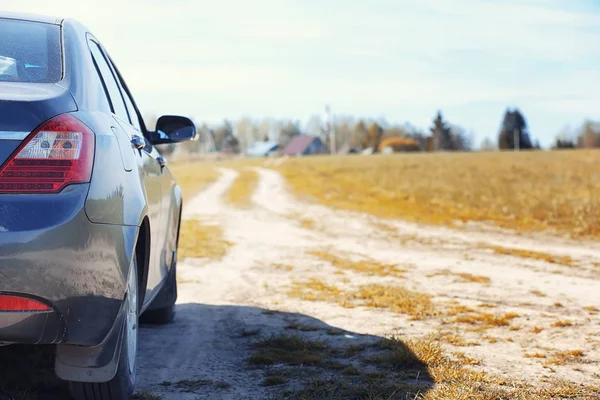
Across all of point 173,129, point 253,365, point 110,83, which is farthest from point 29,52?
point 253,365

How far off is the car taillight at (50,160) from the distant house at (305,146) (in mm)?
134144

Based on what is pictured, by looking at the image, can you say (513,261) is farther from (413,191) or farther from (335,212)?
(413,191)

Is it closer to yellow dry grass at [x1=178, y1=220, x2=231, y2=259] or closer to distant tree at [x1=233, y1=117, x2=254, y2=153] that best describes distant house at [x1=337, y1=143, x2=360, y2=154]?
distant tree at [x1=233, y1=117, x2=254, y2=153]

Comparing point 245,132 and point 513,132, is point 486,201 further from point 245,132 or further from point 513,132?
point 245,132

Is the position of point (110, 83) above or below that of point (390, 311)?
above

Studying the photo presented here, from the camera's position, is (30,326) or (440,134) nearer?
(30,326)

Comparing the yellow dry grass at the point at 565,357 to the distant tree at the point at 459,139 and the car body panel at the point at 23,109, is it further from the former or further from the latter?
the distant tree at the point at 459,139

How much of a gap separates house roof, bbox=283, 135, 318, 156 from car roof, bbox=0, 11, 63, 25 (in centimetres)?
13352

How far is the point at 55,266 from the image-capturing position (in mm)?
2457

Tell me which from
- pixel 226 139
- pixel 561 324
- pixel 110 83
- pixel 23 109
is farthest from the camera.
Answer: pixel 226 139

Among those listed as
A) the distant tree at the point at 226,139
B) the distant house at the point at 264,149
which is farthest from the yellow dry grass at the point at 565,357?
the distant tree at the point at 226,139

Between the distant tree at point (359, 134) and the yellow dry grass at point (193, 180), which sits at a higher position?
the distant tree at point (359, 134)

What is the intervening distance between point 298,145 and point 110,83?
450ft

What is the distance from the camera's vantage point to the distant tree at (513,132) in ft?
423
